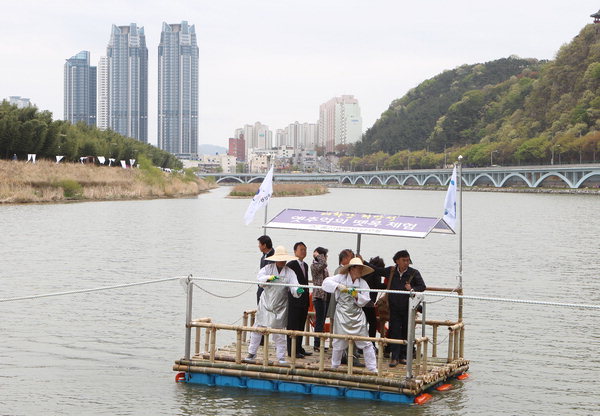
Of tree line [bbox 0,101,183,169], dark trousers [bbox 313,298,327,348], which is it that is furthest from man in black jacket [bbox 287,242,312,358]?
tree line [bbox 0,101,183,169]

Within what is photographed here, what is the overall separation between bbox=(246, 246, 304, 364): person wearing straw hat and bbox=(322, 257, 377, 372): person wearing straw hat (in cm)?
72

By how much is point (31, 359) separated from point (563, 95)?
6361 inches

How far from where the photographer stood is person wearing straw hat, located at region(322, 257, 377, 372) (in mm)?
12617

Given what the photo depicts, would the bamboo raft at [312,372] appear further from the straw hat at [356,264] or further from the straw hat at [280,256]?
the straw hat at [280,256]

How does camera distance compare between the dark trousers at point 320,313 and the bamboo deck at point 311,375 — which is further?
the dark trousers at point 320,313

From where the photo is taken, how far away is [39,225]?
171 feet

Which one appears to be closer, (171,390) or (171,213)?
(171,390)

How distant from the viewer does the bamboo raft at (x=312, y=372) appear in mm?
12797

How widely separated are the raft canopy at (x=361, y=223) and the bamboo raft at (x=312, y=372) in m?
1.78

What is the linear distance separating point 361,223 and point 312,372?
2.79 meters

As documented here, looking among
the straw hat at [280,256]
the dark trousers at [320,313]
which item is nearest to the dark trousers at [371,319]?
the dark trousers at [320,313]

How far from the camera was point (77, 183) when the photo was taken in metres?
83.9

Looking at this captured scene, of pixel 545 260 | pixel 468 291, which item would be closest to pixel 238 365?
pixel 468 291

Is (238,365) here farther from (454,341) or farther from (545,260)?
(545,260)
